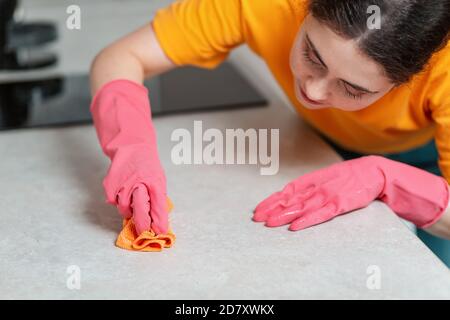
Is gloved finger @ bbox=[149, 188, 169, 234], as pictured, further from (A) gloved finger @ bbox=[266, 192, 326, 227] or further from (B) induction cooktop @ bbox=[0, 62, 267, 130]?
(B) induction cooktop @ bbox=[0, 62, 267, 130]

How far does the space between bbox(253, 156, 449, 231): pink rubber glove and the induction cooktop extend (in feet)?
1.55

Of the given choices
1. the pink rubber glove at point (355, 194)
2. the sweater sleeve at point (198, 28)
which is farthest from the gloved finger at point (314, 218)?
the sweater sleeve at point (198, 28)

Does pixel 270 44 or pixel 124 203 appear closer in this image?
pixel 124 203

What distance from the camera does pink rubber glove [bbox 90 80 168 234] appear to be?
1.00m

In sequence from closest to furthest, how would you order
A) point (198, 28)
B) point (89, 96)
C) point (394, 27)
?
point (394, 27) < point (198, 28) < point (89, 96)

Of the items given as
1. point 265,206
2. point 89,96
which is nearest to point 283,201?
point 265,206

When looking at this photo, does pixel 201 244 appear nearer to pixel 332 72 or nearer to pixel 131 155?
pixel 131 155

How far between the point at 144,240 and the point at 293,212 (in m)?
0.24

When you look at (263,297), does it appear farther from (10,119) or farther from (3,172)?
(10,119)

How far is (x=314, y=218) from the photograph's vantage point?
3.43 feet

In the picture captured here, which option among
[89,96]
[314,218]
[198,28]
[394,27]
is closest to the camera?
[394,27]

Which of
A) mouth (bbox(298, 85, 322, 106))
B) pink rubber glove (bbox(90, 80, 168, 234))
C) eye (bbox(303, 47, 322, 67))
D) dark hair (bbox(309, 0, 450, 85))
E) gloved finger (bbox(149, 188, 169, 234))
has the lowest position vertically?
gloved finger (bbox(149, 188, 169, 234))

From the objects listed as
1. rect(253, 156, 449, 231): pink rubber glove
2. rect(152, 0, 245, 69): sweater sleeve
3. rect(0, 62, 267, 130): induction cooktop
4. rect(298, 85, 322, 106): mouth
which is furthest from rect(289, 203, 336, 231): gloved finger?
rect(0, 62, 267, 130): induction cooktop

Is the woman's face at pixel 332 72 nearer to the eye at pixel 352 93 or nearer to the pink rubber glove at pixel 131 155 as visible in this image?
the eye at pixel 352 93
